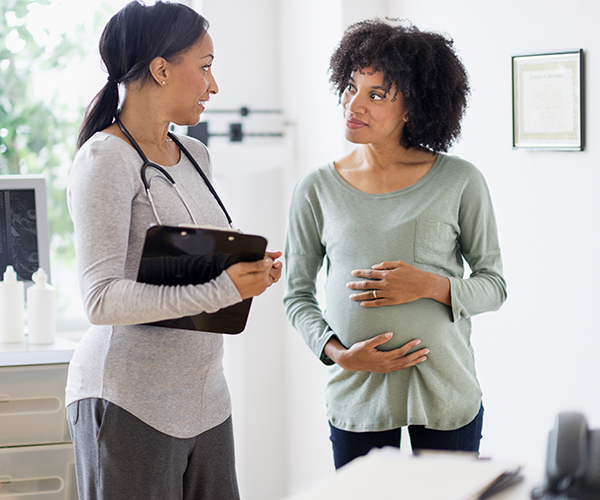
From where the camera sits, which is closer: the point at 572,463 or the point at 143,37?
the point at 572,463

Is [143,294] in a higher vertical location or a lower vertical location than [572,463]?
higher

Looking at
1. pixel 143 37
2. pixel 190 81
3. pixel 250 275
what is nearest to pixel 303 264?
pixel 250 275

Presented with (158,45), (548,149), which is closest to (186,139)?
(158,45)

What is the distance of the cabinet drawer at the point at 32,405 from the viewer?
5.95 feet

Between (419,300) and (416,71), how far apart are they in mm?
493

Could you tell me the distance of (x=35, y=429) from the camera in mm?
1827

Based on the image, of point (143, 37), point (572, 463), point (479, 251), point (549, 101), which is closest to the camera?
point (572, 463)

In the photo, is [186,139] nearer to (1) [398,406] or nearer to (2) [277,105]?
(1) [398,406]

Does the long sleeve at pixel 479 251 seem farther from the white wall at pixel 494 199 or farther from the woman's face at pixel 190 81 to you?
the woman's face at pixel 190 81

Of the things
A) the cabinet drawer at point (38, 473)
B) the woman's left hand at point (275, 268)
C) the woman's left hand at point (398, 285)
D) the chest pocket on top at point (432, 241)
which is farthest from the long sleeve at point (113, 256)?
the cabinet drawer at point (38, 473)

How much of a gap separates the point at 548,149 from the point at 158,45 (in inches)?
42.7

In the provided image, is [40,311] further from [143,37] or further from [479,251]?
[479,251]

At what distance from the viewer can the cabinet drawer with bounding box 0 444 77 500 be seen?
182 cm

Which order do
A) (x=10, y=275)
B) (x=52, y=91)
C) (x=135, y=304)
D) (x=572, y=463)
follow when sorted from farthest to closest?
(x=52, y=91), (x=10, y=275), (x=135, y=304), (x=572, y=463)
